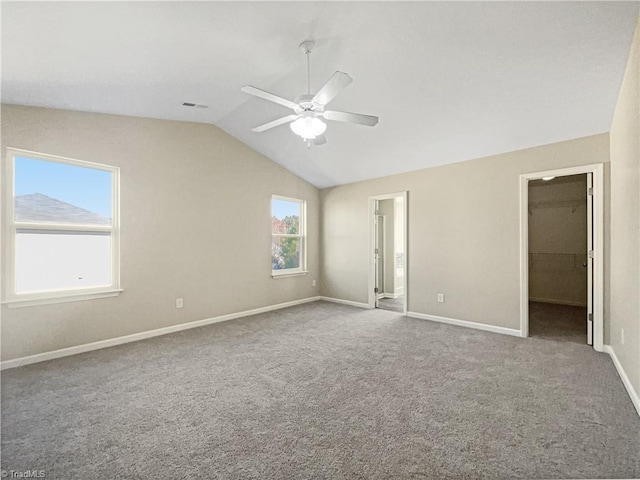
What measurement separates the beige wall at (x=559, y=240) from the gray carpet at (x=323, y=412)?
3245 millimetres

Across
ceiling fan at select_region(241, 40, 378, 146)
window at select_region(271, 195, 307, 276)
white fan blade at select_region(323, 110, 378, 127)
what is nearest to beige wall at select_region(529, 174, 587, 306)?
window at select_region(271, 195, 307, 276)

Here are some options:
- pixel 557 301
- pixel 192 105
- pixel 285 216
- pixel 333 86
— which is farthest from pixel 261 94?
pixel 557 301

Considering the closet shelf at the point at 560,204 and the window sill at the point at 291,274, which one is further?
the closet shelf at the point at 560,204

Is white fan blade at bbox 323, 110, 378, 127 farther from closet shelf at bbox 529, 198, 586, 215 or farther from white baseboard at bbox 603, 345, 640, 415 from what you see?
closet shelf at bbox 529, 198, 586, 215

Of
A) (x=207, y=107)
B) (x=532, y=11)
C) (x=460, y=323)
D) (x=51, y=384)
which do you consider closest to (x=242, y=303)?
(x=51, y=384)

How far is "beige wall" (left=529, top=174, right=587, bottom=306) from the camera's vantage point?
5.92 metres

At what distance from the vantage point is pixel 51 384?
8.73 feet

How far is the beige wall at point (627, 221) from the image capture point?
222cm

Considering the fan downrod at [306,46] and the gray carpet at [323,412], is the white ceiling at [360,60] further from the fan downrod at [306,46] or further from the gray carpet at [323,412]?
the gray carpet at [323,412]

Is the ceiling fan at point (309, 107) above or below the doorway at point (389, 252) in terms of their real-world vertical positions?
above

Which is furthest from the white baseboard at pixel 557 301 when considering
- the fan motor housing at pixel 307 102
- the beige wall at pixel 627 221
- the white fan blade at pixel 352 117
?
the fan motor housing at pixel 307 102

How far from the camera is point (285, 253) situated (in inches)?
231

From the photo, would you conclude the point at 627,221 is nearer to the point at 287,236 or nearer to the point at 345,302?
the point at 345,302

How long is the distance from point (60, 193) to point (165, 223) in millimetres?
1135
